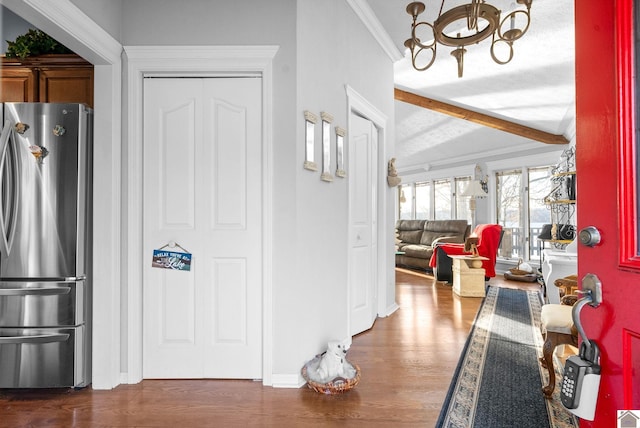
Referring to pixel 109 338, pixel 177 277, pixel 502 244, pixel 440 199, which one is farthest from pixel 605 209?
pixel 440 199

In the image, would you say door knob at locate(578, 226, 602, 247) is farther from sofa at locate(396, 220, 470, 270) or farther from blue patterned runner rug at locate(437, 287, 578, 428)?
sofa at locate(396, 220, 470, 270)

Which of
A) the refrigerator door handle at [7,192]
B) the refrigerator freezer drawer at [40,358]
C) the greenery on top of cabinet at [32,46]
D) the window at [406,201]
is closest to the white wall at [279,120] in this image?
the refrigerator freezer drawer at [40,358]

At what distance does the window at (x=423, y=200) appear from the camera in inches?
345

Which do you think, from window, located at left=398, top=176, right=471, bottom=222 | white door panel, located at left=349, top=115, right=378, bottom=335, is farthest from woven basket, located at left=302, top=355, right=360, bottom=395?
window, located at left=398, top=176, right=471, bottom=222

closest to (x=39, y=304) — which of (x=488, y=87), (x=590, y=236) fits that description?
(x=590, y=236)

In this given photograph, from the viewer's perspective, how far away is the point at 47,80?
2434 mm

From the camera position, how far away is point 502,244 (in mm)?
6930

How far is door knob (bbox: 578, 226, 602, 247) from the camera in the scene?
0.88 meters

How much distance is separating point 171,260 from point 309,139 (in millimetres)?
1210

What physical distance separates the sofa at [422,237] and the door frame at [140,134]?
467 centimetres

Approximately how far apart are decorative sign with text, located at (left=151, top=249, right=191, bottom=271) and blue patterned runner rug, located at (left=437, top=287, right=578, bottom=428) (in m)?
1.75

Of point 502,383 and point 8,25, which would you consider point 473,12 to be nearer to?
point 502,383

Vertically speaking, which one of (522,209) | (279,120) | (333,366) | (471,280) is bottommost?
(333,366)

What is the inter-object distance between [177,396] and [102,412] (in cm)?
39
